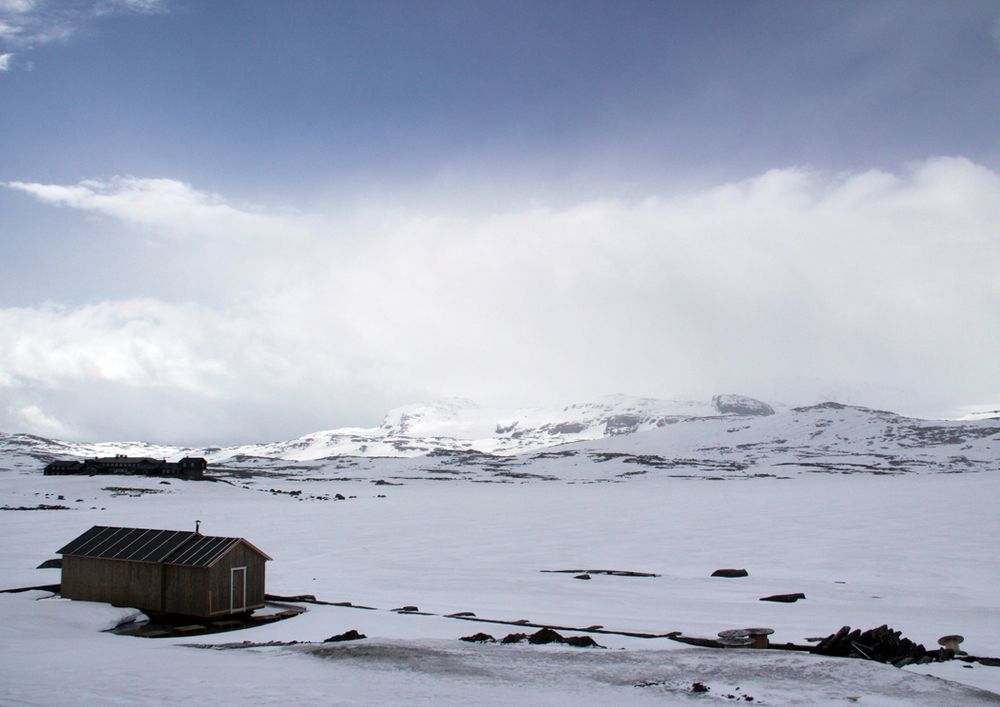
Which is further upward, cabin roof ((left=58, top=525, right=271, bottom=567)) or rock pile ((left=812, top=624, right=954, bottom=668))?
cabin roof ((left=58, top=525, right=271, bottom=567))

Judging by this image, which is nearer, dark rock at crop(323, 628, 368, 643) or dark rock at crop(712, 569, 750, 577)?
dark rock at crop(323, 628, 368, 643)

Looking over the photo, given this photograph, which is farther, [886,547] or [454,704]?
[886,547]

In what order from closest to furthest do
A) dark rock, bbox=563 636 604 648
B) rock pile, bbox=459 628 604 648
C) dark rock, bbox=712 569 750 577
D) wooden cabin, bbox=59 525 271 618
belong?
dark rock, bbox=563 636 604 648 < rock pile, bbox=459 628 604 648 < wooden cabin, bbox=59 525 271 618 < dark rock, bbox=712 569 750 577

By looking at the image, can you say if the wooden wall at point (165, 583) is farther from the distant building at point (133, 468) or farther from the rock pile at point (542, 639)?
the distant building at point (133, 468)

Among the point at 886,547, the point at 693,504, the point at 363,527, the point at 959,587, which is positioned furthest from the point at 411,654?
the point at 693,504

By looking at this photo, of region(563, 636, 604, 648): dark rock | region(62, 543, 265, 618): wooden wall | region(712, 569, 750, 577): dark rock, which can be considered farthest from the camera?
region(712, 569, 750, 577): dark rock

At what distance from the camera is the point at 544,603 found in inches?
1085

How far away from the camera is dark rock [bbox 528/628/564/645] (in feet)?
66.1

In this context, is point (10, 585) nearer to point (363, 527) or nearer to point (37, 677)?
point (37, 677)

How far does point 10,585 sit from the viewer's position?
97.1ft

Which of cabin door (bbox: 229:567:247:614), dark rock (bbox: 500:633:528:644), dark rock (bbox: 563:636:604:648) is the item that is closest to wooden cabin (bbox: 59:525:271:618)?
cabin door (bbox: 229:567:247:614)

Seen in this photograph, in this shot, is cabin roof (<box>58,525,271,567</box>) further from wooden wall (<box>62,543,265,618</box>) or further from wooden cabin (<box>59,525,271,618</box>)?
wooden wall (<box>62,543,265,618</box>)

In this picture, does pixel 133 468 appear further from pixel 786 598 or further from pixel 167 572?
pixel 786 598

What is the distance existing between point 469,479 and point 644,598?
12981 centimetres
